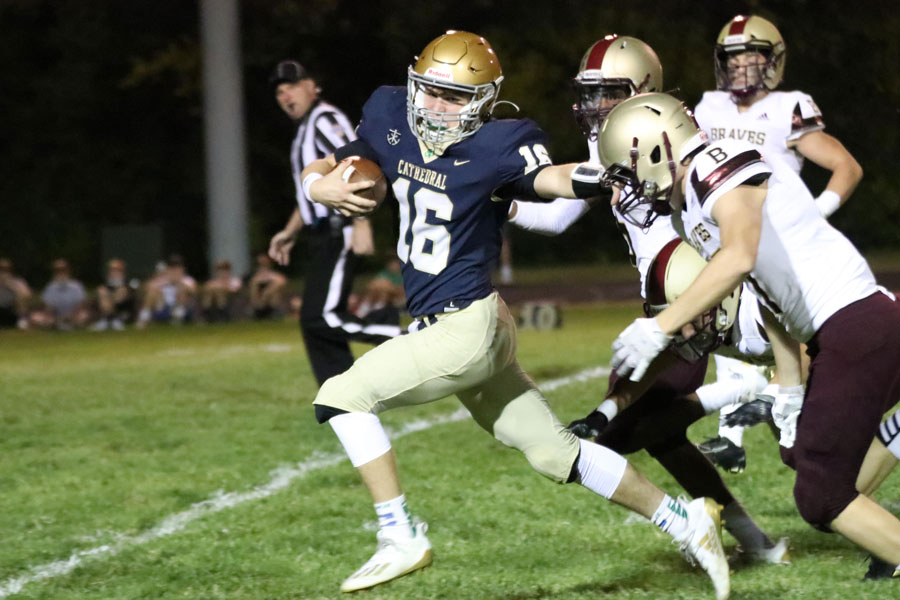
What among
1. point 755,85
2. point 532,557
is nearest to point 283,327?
point 755,85

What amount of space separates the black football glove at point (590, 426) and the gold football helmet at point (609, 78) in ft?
3.21

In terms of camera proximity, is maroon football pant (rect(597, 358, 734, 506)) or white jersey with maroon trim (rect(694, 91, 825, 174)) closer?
maroon football pant (rect(597, 358, 734, 506))

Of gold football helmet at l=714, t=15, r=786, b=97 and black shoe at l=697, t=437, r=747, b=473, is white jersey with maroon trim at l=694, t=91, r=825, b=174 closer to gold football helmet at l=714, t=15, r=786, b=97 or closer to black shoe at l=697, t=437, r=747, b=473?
gold football helmet at l=714, t=15, r=786, b=97

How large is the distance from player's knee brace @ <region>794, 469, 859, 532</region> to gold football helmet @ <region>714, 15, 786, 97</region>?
2.68 meters

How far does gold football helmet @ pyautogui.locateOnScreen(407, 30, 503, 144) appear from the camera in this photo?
153 inches

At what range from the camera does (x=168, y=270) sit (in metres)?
15.0

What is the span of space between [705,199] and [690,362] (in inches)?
33.7

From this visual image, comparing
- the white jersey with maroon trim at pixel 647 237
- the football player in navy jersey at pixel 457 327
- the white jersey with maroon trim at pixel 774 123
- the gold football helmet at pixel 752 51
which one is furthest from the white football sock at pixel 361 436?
the gold football helmet at pixel 752 51

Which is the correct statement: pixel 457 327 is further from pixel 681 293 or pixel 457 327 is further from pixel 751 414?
pixel 751 414

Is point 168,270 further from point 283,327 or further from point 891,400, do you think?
point 891,400

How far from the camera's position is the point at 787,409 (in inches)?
156

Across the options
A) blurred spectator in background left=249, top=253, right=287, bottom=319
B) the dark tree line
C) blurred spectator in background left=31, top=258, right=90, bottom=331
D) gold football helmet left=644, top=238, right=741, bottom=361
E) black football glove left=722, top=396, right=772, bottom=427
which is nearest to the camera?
gold football helmet left=644, top=238, right=741, bottom=361

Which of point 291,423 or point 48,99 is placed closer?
point 291,423

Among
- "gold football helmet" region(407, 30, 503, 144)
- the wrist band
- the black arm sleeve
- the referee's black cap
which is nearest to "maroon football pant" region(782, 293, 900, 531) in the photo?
the black arm sleeve
